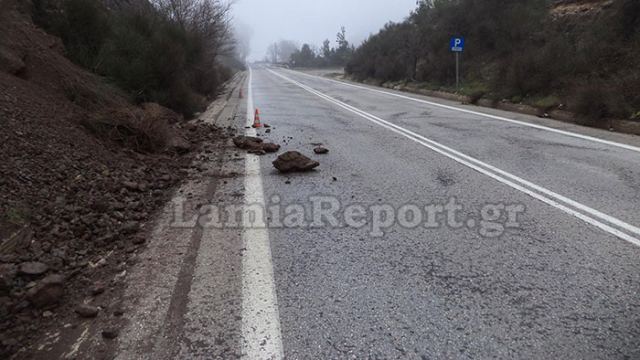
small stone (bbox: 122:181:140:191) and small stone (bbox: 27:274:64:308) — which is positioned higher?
small stone (bbox: 122:181:140:191)

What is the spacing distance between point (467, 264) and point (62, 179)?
13.2 ft

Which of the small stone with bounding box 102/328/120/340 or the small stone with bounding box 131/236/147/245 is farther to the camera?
the small stone with bounding box 131/236/147/245

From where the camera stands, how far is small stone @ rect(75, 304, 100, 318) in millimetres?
2783

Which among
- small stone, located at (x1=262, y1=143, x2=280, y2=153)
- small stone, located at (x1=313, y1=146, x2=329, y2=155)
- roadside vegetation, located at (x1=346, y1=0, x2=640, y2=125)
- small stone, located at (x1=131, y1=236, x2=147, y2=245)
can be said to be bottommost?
small stone, located at (x1=131, y1=236, x2=147, y2=245)

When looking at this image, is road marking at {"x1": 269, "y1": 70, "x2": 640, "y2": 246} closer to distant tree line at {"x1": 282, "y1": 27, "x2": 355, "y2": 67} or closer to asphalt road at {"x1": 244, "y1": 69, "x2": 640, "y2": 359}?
asphalt road at {"x1": 244, "y1": 69, "x2": 640, "y2": 359}

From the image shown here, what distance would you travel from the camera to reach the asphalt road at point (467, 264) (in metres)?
2.53

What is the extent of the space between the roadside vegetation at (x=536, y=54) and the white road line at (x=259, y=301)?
31.6ft

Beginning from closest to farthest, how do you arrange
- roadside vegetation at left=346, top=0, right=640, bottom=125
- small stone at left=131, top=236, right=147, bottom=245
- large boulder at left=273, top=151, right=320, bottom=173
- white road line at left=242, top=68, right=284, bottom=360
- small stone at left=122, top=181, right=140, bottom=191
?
white road line at left=242, top=68, right=284, bottom=360 < small stone at left=131, top=236, right=147, bottom=245 < small stone at left=122, top=181, right=140, bottom=191 < large boulder at left=273, top=151, right=320, bottom=173 < roadside vegetation at left=346, top=0, right=640, bottom=125

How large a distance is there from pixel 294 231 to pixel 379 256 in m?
0.92

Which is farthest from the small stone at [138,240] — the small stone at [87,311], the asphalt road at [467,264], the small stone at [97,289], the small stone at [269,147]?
the small stone at [269,147]

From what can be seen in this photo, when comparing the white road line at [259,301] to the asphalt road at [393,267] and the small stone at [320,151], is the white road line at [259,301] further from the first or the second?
the small stone at [320,151]

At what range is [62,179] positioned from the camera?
4555 mm

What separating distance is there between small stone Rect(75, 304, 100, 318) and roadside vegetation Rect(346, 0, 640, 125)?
11.0 metres

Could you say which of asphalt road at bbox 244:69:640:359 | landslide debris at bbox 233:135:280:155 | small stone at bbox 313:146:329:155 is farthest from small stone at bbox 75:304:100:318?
small stone at bbox 313:146:329:155
